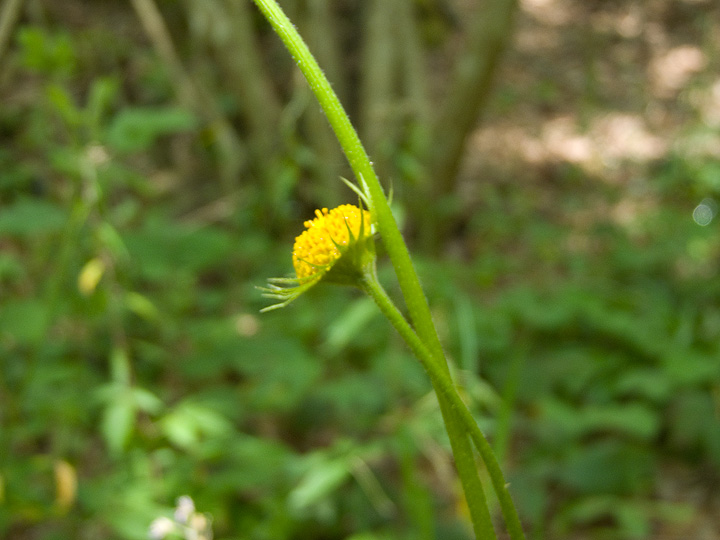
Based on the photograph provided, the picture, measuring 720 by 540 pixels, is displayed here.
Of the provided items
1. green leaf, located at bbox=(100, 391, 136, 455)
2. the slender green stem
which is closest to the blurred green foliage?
green leaf, located at bbox=(100, 391, 136, 455)

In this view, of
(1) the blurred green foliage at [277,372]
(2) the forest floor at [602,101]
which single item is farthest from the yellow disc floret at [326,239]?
(2) the forest floor at [602,101]

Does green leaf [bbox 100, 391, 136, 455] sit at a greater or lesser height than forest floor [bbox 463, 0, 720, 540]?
lesser

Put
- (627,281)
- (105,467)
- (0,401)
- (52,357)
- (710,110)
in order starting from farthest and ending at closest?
1. (710,110)
2. (627,281)
3. (105,467)
4. (52,357)
5. (0,401)

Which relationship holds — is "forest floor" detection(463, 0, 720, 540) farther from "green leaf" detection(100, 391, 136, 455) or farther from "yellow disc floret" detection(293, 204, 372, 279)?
"yellow disc floret" detection(293, 204, 372, 279)

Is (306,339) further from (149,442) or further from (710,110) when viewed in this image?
(710,110)

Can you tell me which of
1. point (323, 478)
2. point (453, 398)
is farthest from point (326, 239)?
point (323, 478)

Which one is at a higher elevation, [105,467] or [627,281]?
[627,281]

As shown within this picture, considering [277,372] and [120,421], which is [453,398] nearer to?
[120,421]

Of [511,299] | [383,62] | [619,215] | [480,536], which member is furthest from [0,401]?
[619,215]
